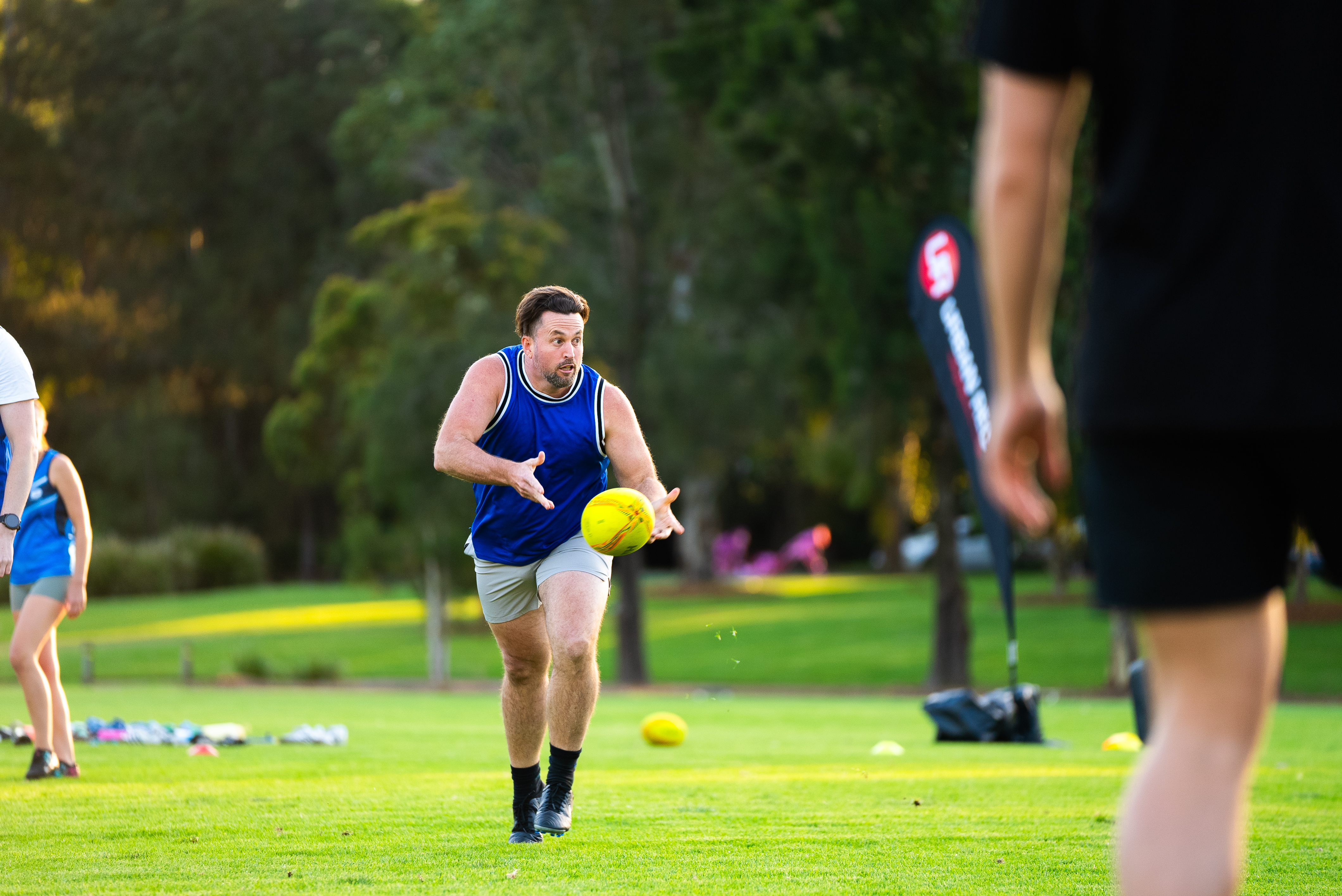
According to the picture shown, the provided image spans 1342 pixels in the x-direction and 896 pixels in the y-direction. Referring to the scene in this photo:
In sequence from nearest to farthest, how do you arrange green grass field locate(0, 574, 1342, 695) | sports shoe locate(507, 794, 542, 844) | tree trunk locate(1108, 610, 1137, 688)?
1. sports shoe locate(507, 794, 542, 844)
2. tree trunk locate(1108, 610, 1137, 688)
3. green grass field locate(0, 574, 1342, 695)

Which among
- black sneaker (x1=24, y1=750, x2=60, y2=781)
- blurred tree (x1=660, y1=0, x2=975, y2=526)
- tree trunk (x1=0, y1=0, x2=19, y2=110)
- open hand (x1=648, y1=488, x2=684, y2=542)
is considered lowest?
black sneaker (x1=24, y1=750, x2=60, y2=781)

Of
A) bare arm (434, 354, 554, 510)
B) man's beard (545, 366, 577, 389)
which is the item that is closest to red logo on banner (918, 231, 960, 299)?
man's beard (545, 366, 577, 389)

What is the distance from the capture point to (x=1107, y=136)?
7.82ft

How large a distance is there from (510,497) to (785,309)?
1976 centimetres

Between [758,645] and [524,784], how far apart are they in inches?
961

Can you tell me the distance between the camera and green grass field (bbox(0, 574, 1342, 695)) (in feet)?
86.9

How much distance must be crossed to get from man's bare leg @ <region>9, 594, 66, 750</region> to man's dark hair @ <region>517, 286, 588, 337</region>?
347 cm

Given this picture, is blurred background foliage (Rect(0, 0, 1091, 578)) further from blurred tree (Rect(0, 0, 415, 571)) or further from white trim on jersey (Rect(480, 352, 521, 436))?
white trim on jersey (Rect(480, 352, 521, 436))

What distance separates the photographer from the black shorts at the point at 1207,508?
222 cm

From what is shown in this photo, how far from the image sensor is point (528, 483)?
5.33 meters

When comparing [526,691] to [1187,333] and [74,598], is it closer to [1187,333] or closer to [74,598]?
[74,598]

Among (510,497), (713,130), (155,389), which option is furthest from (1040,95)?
(155,389)

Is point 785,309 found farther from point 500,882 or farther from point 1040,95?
point 1040,95

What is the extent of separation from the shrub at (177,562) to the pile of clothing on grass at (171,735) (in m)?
30.3
